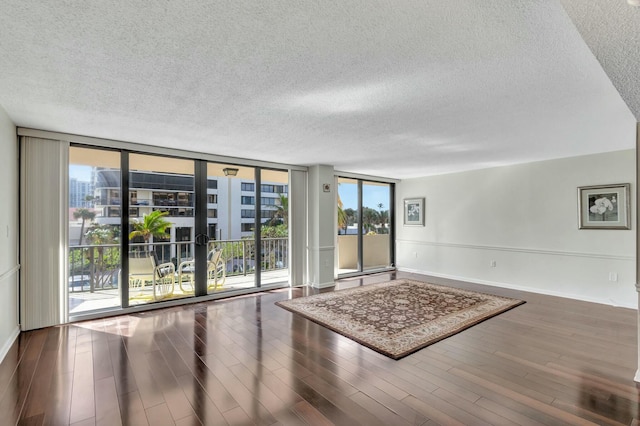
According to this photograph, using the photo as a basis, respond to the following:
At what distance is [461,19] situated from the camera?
1625mm

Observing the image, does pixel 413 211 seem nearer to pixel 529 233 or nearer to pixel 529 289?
pixel 529 233

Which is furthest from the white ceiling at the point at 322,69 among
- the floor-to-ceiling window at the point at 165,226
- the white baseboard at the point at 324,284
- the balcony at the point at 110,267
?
the white baseboard at the point at 324,284

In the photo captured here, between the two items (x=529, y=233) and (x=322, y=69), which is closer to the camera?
(x=322, y=69)

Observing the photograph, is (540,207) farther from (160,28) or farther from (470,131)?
(160,28)

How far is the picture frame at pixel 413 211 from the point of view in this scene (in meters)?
7.48

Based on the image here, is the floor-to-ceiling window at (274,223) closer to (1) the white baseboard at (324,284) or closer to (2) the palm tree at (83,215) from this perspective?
(1) the white baseboard at (324,284)

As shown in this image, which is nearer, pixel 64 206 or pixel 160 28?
pixel 160 28

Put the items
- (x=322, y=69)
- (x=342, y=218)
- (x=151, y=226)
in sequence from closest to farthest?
(x=322, y=69)
(x=151, y=226)
(x=342, y=218)

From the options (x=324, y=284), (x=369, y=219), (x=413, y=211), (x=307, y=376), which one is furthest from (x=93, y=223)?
(x=413, y=211)

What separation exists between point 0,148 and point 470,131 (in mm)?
4920

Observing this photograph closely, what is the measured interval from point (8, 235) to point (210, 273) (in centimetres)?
276

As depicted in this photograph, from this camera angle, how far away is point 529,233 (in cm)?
565

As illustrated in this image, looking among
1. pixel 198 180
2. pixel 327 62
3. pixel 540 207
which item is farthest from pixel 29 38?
pixel 540 207

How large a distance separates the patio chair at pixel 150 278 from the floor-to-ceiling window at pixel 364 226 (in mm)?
3768
